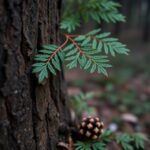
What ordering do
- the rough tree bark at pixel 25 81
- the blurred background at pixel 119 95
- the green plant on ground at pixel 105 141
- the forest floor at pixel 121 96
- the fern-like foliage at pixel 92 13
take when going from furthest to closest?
the forest floor at pixel 121 96, the blurred background at pixel 119 95, the fern-like foliage at pixel 92 13, the green plant on ground at pixel 105 141, the rough tree bark at pixel 25 81

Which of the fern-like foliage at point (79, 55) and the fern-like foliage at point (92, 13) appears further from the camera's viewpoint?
the fern-like foliage at point (92, 13)

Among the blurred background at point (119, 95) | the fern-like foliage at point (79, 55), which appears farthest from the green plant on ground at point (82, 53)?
the blurred background at point (119, 95)

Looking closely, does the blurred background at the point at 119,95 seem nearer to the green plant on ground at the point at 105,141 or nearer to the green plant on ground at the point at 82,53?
the green plant on ground at the point at 105,141

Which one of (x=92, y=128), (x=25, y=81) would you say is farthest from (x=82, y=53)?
(x=92, y=128)

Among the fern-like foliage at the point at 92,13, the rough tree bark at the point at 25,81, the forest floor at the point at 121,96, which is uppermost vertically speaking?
the fern-like foliage at the point at 92,13

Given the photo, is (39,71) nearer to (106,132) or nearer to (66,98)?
(66,98)

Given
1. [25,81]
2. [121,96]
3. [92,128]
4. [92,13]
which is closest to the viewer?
[25,81]

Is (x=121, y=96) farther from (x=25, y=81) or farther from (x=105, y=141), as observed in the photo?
(x=25, y=81)
